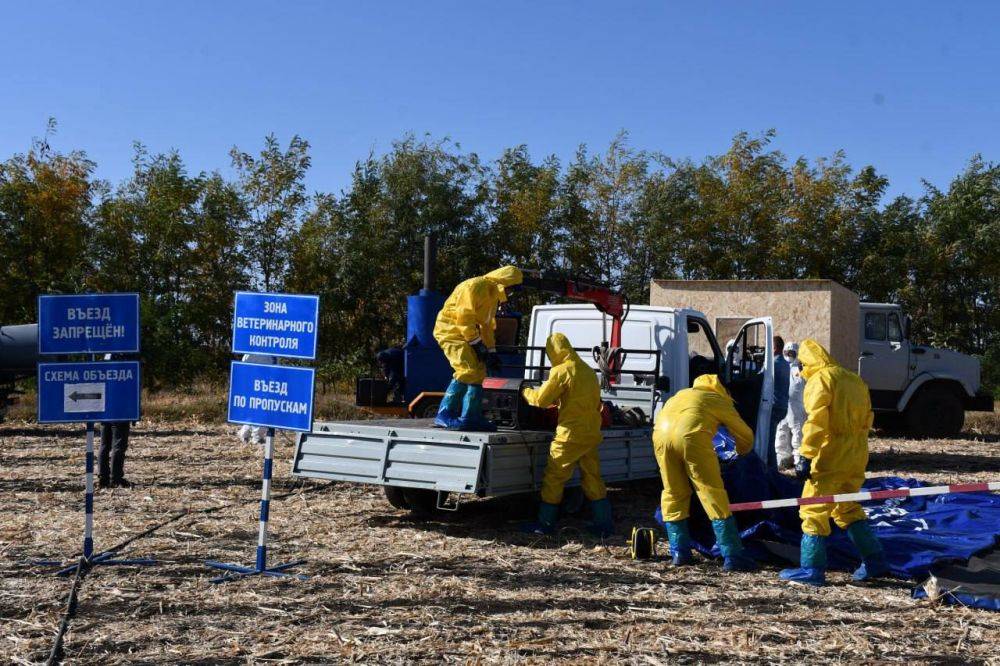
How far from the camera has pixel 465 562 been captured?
22.2ft

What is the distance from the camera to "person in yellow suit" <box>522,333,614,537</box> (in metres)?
7.66

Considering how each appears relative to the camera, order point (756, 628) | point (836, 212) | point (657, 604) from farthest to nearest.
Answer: point (836, 212), point (657, 604), point (756, 628)

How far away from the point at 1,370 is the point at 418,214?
415 inches

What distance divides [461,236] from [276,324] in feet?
57.1

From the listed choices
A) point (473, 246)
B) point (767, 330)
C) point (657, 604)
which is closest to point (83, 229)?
point (473, 246)

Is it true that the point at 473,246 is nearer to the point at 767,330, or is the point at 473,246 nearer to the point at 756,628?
the point at 767,330

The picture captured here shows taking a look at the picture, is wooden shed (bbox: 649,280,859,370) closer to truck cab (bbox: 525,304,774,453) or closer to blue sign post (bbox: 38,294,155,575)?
truck cab (bbox: 525,304,774,453)

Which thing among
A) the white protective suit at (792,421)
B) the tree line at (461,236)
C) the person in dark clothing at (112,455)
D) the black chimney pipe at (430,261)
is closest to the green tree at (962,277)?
the tree line at (461,236)

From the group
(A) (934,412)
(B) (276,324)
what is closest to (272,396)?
(B) (276,324)

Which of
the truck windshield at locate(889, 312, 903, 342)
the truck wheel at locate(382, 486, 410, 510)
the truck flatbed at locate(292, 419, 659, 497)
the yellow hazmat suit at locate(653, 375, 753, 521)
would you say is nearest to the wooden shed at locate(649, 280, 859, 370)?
the truck windshield at locate(889, 312, 903, 342)

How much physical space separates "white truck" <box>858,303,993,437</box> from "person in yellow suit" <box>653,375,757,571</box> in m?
9.87

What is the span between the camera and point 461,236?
23734 millimetres

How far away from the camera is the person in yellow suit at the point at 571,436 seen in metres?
7.66

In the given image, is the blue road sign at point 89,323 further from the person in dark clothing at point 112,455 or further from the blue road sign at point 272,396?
the person in dark clothing at point 112,455
